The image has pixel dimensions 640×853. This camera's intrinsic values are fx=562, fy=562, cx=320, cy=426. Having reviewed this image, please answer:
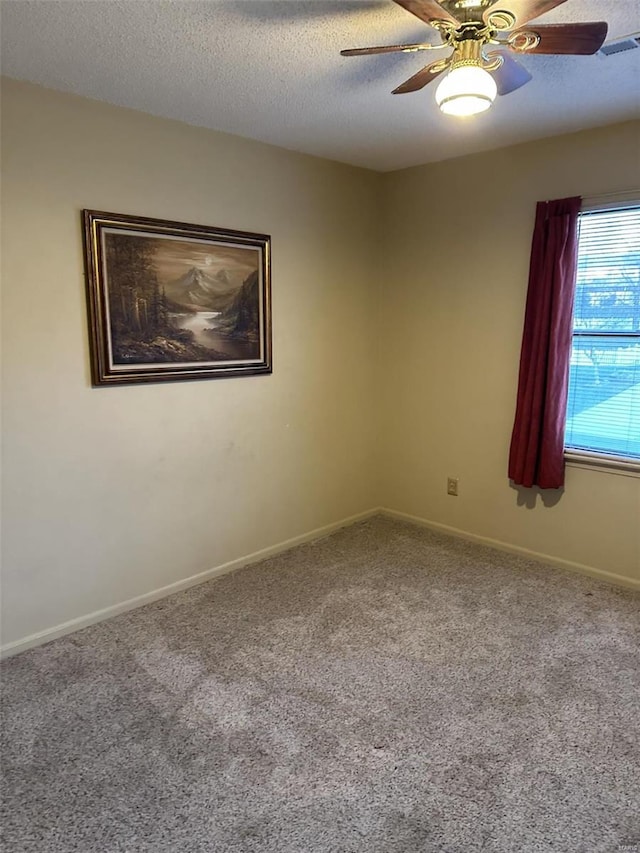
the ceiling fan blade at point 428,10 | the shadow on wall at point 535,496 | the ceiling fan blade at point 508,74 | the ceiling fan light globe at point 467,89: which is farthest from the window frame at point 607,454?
the ceiling fan blade at point 428,10

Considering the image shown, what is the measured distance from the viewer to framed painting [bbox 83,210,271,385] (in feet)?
8.79

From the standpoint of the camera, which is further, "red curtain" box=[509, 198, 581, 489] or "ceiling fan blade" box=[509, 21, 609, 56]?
→ "red curtain" box=[509, 198, 581, 489]

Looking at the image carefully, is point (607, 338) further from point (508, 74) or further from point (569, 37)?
point (569, 37)

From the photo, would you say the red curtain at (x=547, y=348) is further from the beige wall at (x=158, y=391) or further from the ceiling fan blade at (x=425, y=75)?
the ceiling fan blade at (x=425, y=75)

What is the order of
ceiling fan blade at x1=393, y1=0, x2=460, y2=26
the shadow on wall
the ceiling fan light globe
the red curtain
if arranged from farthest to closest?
the shadow on wall
the red curtain
the ceiling fan light globe
ceiling fan blade at x1=393, y1=0, x2=460, y2=26

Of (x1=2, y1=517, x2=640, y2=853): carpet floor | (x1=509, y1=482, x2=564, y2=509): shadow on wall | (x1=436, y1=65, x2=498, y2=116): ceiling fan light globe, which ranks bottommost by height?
(x1=2, y1=517, x2=640, y2=853): carpet floor

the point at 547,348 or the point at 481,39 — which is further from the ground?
the point at 481,39

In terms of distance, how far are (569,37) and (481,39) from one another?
0.82ft

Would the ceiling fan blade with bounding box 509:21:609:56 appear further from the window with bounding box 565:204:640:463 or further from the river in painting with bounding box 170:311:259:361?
the river in painting with bounding box 170:311:259:361

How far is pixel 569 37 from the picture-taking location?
1.64 m

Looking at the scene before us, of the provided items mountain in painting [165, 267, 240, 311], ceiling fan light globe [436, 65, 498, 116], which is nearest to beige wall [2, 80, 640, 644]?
mountain in painting [165, 267, 240, 311]

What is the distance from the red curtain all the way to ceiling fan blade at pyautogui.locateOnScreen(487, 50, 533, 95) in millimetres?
1341

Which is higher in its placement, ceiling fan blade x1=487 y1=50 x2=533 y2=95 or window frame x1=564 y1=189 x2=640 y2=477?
ceiling fan blade x1=487 y1=50 x2=533 y2=95

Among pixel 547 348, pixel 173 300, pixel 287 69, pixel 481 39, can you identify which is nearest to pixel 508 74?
pixel 481 39
